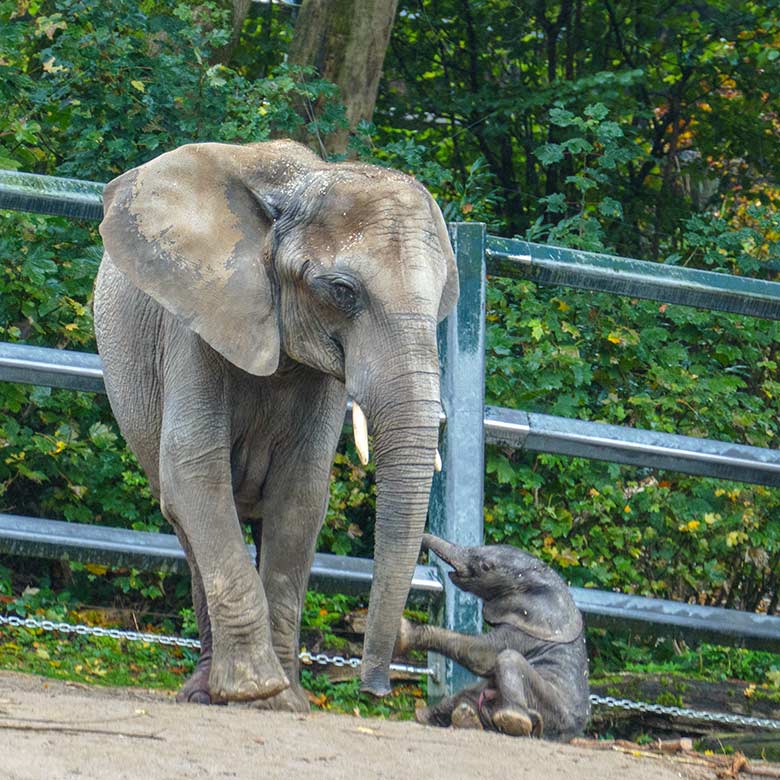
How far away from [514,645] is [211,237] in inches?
67.6

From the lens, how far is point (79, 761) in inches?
128

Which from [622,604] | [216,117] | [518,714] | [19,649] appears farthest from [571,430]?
[216,117]

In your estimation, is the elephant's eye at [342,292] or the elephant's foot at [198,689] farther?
the elephant's foot at [198,689]

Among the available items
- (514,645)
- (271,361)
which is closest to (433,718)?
(514,645)

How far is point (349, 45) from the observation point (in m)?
10.2

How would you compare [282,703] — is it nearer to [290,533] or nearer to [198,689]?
[198,689]

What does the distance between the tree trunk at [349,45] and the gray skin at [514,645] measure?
5277 millimetres

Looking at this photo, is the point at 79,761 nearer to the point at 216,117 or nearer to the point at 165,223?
the point at 165,223

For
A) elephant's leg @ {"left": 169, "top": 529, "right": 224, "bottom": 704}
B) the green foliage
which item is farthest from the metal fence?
the green foliage

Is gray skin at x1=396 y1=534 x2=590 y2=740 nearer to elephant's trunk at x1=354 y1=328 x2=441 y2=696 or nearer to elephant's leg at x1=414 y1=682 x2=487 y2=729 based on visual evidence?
elephant's leg at x1=414 y1=682 x2=487 y2=729

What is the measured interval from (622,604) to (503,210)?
6.49m

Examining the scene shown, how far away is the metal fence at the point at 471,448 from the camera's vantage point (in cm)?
557

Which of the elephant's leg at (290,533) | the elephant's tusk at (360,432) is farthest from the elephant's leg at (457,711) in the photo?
the elephant's tusk at (360,432)

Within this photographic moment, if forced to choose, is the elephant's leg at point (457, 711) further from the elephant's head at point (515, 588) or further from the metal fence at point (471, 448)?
the elephant's head at point (515, 588)
